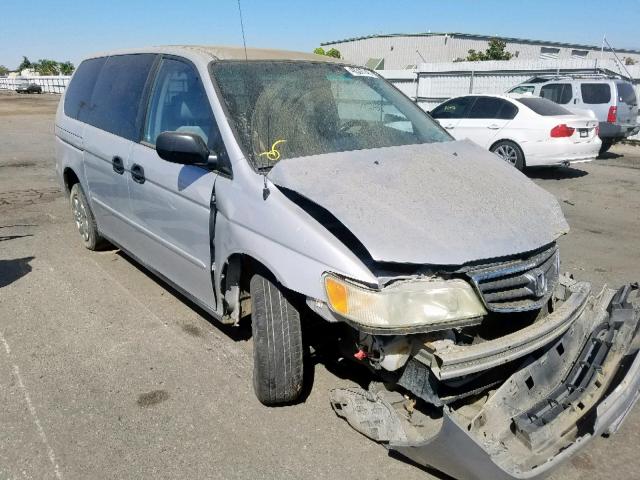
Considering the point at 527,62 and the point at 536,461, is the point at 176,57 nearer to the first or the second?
the point at 536,461

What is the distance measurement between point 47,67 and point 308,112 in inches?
4032

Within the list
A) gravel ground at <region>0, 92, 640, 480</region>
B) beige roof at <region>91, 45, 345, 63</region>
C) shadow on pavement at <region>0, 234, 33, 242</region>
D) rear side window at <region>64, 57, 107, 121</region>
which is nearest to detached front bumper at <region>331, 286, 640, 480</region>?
gravel ground at <region>0, 92, 640, 480</region>

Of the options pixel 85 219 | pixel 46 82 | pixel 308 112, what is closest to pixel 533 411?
pixel 308 112

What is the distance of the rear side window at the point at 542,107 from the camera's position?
10.4 meters

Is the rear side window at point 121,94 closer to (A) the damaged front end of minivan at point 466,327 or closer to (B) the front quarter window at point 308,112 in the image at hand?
(B) the front quarter window at point 308,112

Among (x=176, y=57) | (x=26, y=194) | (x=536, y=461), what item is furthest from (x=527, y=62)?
(x=536, y=461)

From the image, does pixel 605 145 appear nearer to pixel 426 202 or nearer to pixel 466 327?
pixel 426 202

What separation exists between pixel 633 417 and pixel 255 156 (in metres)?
2.60

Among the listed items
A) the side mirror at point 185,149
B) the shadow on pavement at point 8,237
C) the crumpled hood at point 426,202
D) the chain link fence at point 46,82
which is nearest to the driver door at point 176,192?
the side mirror at point 185,149

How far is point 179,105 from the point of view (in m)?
3.62

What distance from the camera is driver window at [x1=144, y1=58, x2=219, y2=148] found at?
3.33 metres

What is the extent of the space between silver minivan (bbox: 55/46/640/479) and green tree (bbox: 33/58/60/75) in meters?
93.6

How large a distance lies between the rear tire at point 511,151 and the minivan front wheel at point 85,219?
777 cm

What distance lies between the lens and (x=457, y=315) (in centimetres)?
233
